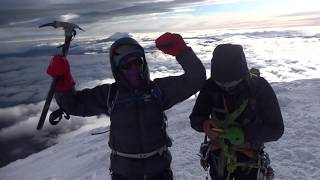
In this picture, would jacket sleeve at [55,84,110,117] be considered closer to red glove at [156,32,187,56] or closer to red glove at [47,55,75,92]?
red glove at [47,55,75,92]

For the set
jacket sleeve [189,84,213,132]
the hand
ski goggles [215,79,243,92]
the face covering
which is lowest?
the hand

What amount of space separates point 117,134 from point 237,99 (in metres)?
1.40

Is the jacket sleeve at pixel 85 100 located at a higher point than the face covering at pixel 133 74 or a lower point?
lower

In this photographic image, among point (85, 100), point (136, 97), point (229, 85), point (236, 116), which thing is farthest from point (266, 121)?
point (85, 100)

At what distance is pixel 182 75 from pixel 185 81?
0.08 m

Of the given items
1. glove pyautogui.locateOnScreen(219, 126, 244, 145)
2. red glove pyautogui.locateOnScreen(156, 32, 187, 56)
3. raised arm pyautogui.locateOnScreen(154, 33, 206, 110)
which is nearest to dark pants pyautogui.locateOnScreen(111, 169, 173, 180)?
raised arm pyautogui.locateOnScreen(154, 33, 206, 110)

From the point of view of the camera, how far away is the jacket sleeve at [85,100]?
14.9ft

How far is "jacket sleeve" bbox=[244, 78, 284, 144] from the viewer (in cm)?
417

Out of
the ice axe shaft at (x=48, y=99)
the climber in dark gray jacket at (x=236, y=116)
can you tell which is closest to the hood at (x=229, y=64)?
the climber in dark gray jacket at (x=236, y=116)

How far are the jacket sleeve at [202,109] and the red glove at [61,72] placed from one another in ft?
4.74

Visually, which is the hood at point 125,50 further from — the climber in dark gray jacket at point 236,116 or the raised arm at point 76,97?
the climber in dark gray jacket at point 236,116

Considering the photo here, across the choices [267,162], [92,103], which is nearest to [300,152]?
[267,162]

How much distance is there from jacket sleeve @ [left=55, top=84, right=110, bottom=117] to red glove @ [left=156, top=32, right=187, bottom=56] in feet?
2.56

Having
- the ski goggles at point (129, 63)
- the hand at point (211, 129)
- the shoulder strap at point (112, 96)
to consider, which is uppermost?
the ski goggles at point (129, 63)
